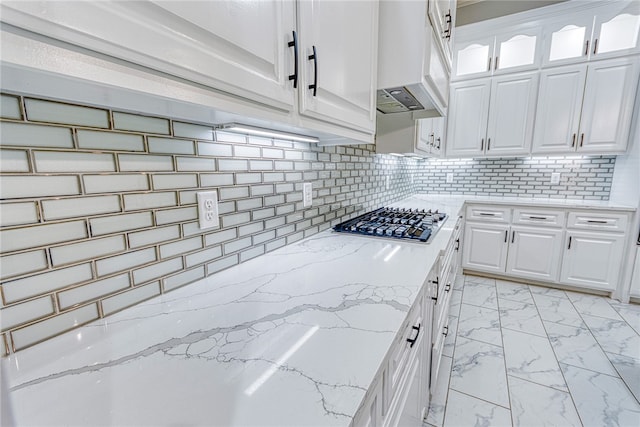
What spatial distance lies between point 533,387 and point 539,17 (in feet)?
10.5

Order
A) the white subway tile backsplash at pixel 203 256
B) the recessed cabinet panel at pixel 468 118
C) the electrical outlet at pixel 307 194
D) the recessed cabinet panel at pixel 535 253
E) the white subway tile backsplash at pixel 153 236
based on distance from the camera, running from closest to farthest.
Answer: the white subway tile backsplash at pixel 153 236
the white subway tile backsplash at pixel 203 256
the electrical outlet at pixel 307 194
the recessed cabinet panel at pixel 535 253
the recessed cabinet panel at pixel 468 118

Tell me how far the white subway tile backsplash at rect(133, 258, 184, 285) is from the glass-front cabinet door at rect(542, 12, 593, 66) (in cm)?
361

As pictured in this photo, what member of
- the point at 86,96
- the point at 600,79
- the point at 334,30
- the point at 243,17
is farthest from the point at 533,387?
the point at 600,79

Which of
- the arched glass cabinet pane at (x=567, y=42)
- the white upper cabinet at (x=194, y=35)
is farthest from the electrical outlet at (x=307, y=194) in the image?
the arched glass cabinet pane at (x=567, y=42)

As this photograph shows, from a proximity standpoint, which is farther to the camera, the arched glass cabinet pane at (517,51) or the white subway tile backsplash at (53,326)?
the arched glass cabinet pane at (517,51)

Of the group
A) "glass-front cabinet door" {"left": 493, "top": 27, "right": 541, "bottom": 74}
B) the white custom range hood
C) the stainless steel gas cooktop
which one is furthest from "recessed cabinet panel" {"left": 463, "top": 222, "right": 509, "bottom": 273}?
the white custom range hood

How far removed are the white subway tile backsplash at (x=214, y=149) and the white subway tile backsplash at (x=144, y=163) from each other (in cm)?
11

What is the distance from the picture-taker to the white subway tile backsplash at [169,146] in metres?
0.71

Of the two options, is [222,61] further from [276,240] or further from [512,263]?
[512,263]

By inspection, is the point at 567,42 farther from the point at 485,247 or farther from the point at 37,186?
the point at 37,186

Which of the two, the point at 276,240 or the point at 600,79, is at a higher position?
the point at 600,79

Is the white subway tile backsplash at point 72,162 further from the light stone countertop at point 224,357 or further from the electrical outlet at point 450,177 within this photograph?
the electrical outlet at point 450,177

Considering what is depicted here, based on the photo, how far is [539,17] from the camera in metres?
2.57

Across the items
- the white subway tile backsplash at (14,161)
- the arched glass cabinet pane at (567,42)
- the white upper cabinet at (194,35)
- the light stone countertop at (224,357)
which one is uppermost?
the arched glass cabinet pane at (567,42)
